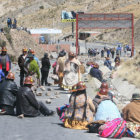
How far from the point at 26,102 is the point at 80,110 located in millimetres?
1824

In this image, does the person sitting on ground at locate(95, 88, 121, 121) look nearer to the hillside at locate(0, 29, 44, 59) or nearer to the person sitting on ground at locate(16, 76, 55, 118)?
the person sitting on ground at locate(16, 76, 55, 118)

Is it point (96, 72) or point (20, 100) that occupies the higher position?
point (96, 72)

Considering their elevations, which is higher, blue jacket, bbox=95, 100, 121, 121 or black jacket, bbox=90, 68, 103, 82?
black jacket, bbox=90, 68, 103, 82

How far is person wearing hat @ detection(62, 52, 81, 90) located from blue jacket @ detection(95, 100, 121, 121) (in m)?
7.68

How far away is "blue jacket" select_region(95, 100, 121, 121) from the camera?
36.7 feet

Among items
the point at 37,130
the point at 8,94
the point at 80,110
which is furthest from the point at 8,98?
the point at 80,110

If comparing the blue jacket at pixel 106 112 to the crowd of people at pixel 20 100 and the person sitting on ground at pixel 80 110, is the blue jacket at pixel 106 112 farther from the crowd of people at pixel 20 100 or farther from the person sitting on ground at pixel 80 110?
the crowd of people at pixel 20 100

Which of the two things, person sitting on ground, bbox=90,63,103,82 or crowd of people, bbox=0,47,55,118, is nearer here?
crowd of people, bbox=0,47,55,118

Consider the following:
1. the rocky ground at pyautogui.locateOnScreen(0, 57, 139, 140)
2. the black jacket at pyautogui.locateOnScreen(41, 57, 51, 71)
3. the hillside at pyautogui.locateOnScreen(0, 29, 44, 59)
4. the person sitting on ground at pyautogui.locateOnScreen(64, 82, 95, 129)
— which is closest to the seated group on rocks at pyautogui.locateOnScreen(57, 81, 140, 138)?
the person sitting on ground at pyautogui.locateOnScreen(64, 82, 95, 129)

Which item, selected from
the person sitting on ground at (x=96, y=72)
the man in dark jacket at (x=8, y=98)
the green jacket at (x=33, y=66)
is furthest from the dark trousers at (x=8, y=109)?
the person sitting on ground at (x=96, y=72)

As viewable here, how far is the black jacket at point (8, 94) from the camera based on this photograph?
13227 millimetres

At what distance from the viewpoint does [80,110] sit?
37.7 ft

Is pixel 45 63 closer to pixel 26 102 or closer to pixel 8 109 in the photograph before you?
pixel 8 109

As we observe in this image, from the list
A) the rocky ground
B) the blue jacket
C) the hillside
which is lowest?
the rocky ground
